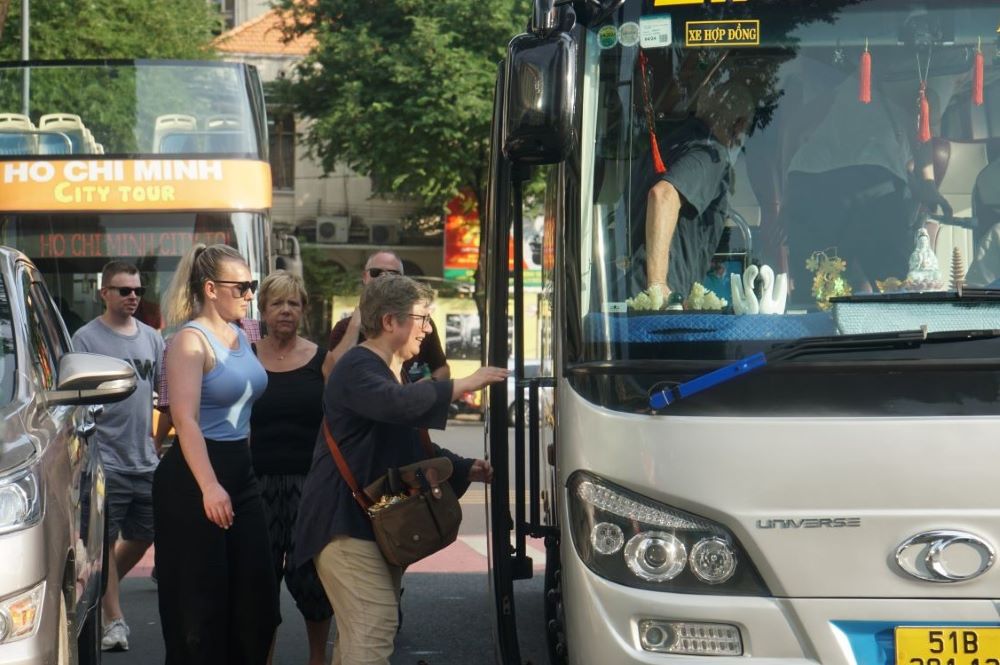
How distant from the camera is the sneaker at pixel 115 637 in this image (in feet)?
24.0

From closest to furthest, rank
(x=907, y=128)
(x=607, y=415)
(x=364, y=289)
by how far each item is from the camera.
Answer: (x=607, y=415) → (x=907, y=128) → (x=364, y=289)

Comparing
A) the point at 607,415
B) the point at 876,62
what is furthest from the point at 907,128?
the point at 607,415

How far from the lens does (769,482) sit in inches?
160

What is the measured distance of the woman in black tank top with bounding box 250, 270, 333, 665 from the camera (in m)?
6.58

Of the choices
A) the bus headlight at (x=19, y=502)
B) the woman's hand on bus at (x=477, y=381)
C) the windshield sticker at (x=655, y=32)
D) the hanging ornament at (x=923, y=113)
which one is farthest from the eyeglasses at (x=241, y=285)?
the hanging ornament at (x=923, y=113)

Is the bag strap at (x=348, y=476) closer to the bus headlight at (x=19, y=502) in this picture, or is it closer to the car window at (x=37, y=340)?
the car window at (x=37, y=340)

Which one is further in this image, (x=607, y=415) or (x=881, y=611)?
(x=607, y=415)

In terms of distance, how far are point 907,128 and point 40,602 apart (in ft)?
9.31

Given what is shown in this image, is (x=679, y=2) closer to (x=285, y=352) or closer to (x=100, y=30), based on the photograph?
(x=285, y=352)

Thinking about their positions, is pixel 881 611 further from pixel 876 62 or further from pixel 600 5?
pixel 600 5

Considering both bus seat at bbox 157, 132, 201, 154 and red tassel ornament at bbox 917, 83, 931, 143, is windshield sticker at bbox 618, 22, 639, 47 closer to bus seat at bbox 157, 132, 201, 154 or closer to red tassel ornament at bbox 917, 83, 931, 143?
red tassel ornament at bbox 917, 83, 931, 143

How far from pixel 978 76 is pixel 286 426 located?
331 centimetres

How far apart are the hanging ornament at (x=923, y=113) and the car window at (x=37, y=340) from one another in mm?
2944

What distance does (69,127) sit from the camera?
14859 millimetres
